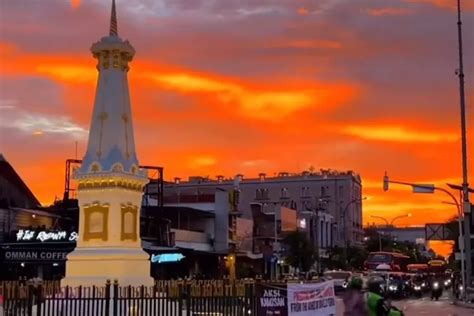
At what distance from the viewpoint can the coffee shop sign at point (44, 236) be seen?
150 feet

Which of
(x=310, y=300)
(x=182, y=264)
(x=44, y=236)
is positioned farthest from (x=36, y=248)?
(x=310, y=300)

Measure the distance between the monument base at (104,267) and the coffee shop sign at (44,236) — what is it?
2030cm

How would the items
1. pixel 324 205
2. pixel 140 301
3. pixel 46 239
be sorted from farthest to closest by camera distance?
pixel 324 205, pixel 46 239, pixel 140 301

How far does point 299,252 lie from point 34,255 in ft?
143

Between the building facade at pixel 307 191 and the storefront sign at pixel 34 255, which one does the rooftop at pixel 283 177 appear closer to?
the building facade at pixel 307 191

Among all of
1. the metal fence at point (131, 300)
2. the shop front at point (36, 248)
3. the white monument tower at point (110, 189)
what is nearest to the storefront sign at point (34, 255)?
the shop front at point (36, 248)

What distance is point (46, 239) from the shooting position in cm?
4584

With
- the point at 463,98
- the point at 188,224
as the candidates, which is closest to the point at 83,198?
the point at 463,98

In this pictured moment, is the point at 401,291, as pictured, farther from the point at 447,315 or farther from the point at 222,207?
the point at 447,315

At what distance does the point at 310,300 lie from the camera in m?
19.4

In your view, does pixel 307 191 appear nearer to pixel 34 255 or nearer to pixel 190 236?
pixel 190 236

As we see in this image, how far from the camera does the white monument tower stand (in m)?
25.4

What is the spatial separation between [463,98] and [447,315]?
16.3 metres

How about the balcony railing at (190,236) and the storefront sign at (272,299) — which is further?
the balcony railing at (190,236)
